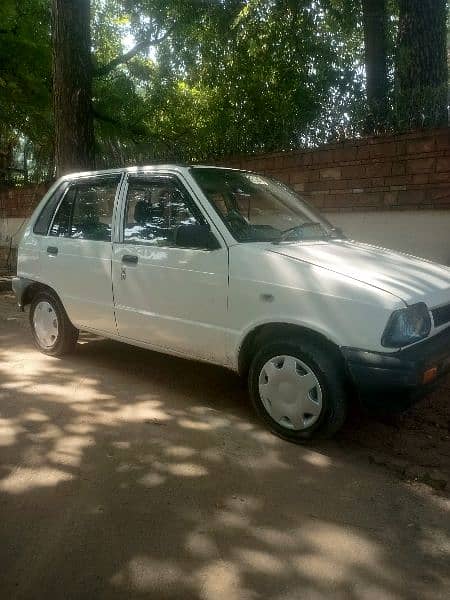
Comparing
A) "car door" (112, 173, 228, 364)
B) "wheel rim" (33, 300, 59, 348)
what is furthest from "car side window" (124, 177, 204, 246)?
"wheel rim" (33, 300, 59, 348)

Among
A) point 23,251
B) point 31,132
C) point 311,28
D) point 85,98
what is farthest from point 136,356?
point 311,28

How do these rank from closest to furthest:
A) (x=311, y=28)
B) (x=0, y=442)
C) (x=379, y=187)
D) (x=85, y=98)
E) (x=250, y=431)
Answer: (x=0, y=442) → (x=250, y=431) → (x=379, y=187) → (x=85, y=98) → (x=311, y=28)

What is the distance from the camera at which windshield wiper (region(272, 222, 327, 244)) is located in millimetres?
4018

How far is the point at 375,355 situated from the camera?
3.10 m

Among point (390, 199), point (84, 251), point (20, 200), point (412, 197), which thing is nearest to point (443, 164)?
point (412, 197)

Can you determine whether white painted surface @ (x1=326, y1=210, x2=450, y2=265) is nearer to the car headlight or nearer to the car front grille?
the car front grille

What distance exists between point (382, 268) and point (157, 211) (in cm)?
186

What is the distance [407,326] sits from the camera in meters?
3.13

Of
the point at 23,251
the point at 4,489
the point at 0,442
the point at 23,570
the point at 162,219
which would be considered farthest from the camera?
the point at 23,251

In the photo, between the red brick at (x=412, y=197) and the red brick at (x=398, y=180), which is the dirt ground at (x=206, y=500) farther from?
the red brick at (x=398, y=180)

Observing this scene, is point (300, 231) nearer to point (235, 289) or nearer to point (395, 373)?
point (235, 289)

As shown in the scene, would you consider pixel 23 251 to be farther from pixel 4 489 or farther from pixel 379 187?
pixel 379 187

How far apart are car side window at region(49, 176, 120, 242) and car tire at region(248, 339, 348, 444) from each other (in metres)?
1.95

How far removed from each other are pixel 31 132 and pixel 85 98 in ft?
17.1
